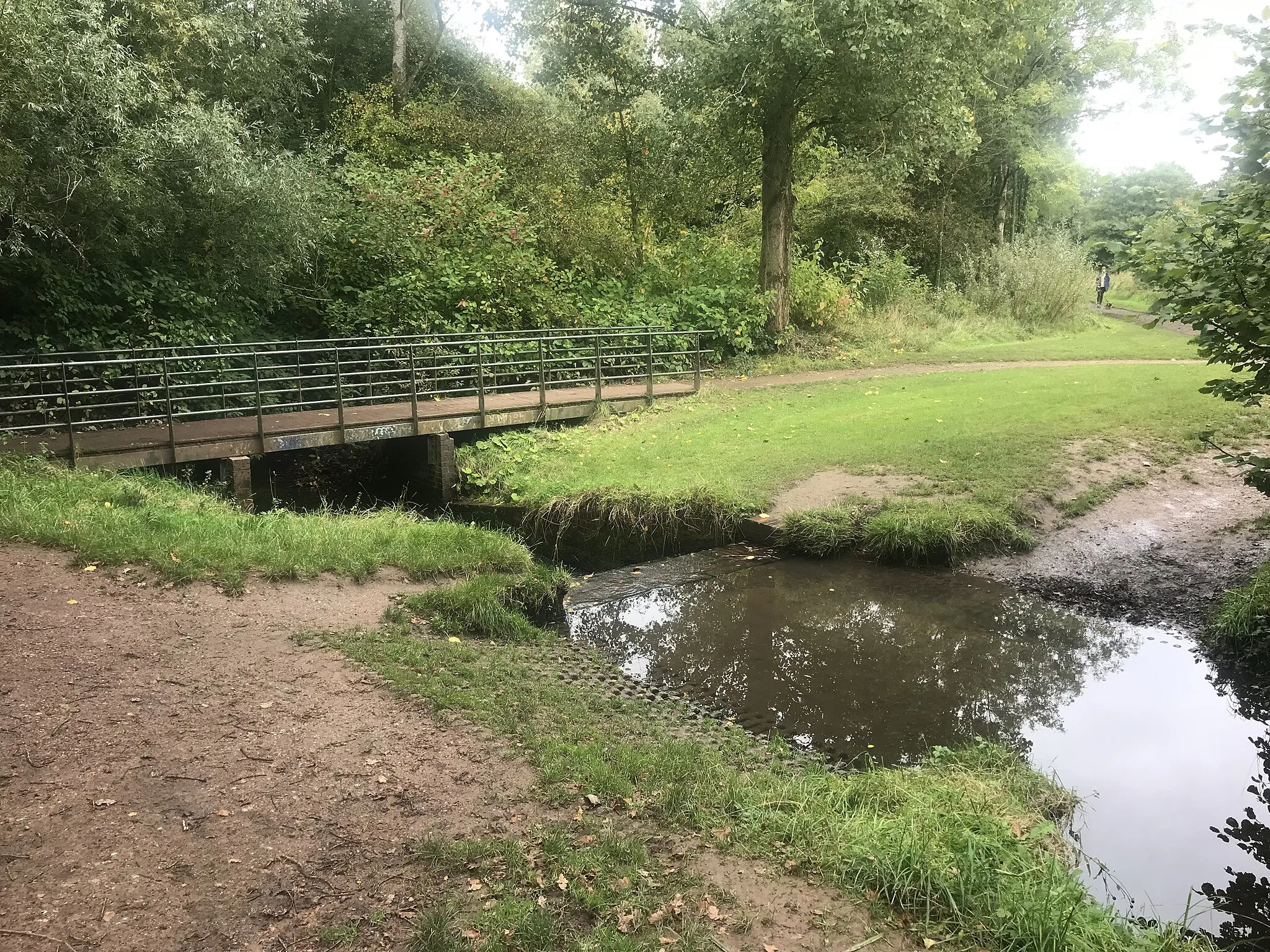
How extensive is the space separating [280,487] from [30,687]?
8.97 metres

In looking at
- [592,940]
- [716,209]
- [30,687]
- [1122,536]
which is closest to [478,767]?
[592,940]

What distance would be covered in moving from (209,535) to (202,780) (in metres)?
3.70

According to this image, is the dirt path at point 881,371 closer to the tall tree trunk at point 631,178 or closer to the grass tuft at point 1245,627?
the tall tree trunk at point 631,178

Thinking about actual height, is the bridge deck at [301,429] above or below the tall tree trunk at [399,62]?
below

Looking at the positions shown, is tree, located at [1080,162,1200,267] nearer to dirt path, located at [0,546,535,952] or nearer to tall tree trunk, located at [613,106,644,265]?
tall tree trunk, located at [613,106,644,265]

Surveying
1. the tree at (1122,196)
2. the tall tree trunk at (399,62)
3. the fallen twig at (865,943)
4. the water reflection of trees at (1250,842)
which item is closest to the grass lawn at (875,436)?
the water reflection of trees at (1250,842)

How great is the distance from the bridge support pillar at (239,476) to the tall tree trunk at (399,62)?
487 inches

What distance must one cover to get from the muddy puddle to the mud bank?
35cm

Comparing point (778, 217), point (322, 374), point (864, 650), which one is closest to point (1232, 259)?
point (864, 650)

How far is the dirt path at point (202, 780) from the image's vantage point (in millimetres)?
3180

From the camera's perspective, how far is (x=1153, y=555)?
340 inches

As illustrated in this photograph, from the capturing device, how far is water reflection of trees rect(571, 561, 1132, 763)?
5.82 meters

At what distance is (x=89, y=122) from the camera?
10117mm

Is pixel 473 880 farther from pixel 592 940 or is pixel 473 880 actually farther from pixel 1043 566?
pixel 1043 566
